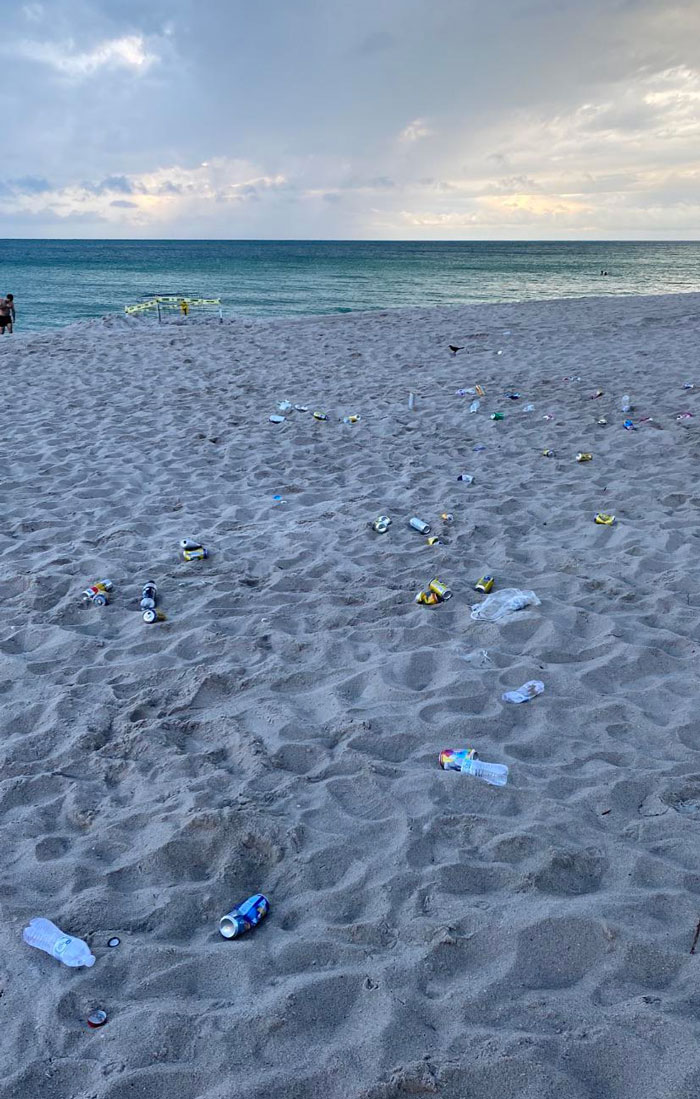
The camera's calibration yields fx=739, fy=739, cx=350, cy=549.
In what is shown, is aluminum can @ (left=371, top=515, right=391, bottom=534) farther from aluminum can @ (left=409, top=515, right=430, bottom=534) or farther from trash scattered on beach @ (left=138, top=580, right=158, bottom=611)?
trash scattered on beach @ (left=138, top=580, right=158, bottom=611)

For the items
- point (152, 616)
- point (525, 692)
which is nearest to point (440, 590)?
point (525, 692)

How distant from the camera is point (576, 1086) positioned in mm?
1695

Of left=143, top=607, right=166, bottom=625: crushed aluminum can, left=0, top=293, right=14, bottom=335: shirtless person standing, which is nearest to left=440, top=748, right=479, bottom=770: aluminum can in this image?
left=143, top=607, right=166, bottom=625: crushed aluminum can

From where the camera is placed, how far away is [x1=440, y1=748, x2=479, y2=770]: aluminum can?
2836 mm

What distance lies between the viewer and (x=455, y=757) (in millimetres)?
2854

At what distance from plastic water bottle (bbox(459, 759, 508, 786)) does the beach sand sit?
50 mm

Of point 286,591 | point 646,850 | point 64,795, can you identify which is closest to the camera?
point 646,850

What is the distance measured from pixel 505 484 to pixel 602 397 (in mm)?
3307

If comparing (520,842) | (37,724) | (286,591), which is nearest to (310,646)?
(286,591)

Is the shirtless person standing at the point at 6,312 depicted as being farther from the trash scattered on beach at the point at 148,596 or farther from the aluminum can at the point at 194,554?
the trash scattered on beach at the point at 148,596

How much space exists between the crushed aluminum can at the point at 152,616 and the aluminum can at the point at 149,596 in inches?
1.9

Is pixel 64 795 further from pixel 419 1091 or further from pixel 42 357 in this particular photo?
pixel 42 357

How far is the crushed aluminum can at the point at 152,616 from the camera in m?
3.94

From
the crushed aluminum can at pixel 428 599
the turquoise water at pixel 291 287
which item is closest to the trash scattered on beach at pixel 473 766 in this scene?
the crushed aluminum can at pixel 428 599
